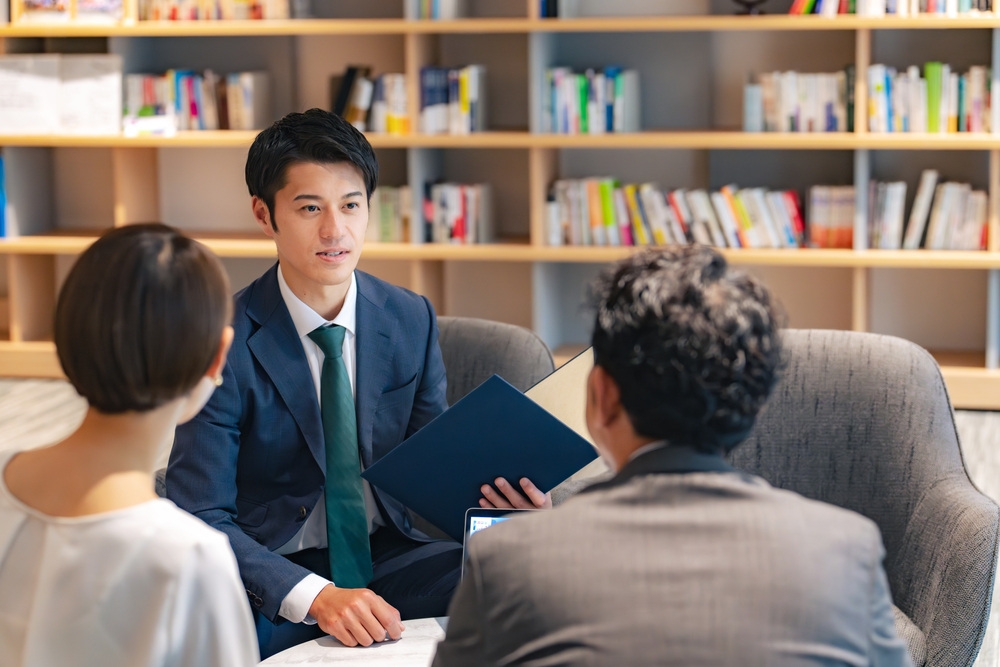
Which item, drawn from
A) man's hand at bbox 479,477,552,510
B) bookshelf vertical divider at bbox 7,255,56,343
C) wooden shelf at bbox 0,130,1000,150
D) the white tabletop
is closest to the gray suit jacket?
the white tabletop

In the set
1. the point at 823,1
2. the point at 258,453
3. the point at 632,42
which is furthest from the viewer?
the point at 632,42

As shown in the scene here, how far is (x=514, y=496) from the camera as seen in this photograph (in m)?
1.57

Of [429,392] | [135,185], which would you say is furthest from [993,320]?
[135,185]

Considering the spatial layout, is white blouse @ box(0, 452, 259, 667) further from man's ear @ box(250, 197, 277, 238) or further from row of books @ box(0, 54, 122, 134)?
row of books @ box(0, 54, 122, 134)

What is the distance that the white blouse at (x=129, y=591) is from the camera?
38.1 inches

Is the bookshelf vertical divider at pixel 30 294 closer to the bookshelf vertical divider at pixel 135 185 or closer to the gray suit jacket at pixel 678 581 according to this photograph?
the bookshelf vertical divider at pixel 135 185

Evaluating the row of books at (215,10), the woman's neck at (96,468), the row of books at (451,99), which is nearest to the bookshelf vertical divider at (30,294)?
the row of books at (215,10)

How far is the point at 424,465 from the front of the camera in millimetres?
1550

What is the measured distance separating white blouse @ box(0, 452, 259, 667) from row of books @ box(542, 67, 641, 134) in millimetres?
3413

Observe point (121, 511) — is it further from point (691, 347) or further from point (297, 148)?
point (297, 148)

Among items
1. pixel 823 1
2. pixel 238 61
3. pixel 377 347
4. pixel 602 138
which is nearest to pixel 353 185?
pixel 377 347

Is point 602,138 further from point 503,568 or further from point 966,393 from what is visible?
point 503,568

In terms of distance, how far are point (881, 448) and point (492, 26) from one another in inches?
107

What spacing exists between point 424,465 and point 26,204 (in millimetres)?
3806
